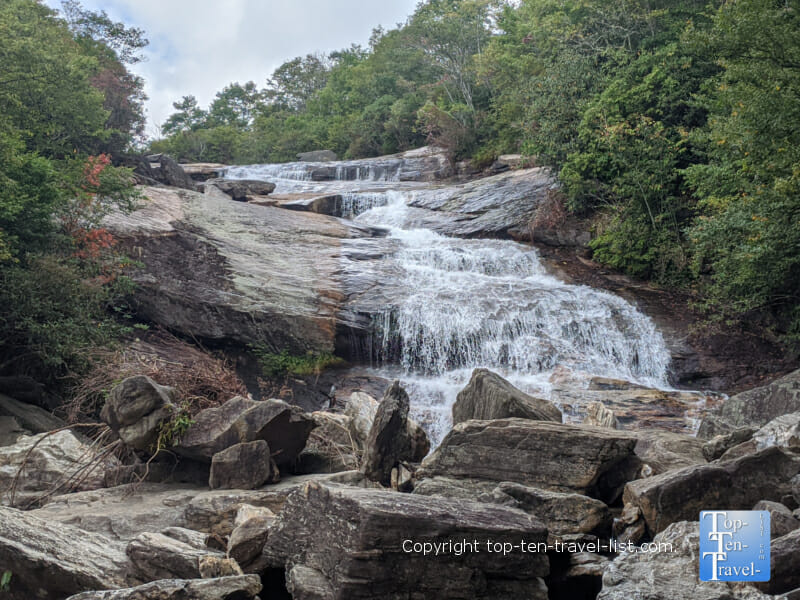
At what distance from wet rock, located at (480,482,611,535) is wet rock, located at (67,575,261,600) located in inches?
74.2

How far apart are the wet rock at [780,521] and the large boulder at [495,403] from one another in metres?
2.43

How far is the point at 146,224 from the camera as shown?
12.9 m

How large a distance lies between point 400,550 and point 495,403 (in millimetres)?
2992

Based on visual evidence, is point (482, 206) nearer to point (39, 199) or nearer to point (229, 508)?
point (39, 199)

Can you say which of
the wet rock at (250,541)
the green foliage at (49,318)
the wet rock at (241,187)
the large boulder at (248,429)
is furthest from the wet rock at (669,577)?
the wet rock at (241,187)

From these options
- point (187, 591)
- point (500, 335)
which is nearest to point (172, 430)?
point (187, 591)

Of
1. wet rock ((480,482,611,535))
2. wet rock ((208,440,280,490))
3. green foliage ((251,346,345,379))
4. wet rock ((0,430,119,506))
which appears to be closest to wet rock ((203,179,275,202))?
green foliage ((251,346,345,379))

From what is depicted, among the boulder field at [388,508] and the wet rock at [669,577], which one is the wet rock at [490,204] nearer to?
the boulder field at [388,508]

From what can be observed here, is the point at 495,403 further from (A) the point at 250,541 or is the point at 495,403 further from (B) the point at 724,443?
(A) the point at 250,541

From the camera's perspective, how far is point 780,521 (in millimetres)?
3572

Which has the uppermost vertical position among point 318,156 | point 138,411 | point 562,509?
point 318,156

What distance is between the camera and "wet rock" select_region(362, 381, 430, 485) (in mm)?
5199

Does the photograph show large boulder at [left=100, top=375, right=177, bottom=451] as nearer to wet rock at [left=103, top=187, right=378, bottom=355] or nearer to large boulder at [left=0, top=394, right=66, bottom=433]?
large boulder at [left=0, top=394, right=66, bottom=433]

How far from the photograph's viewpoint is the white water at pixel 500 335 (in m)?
10.9
